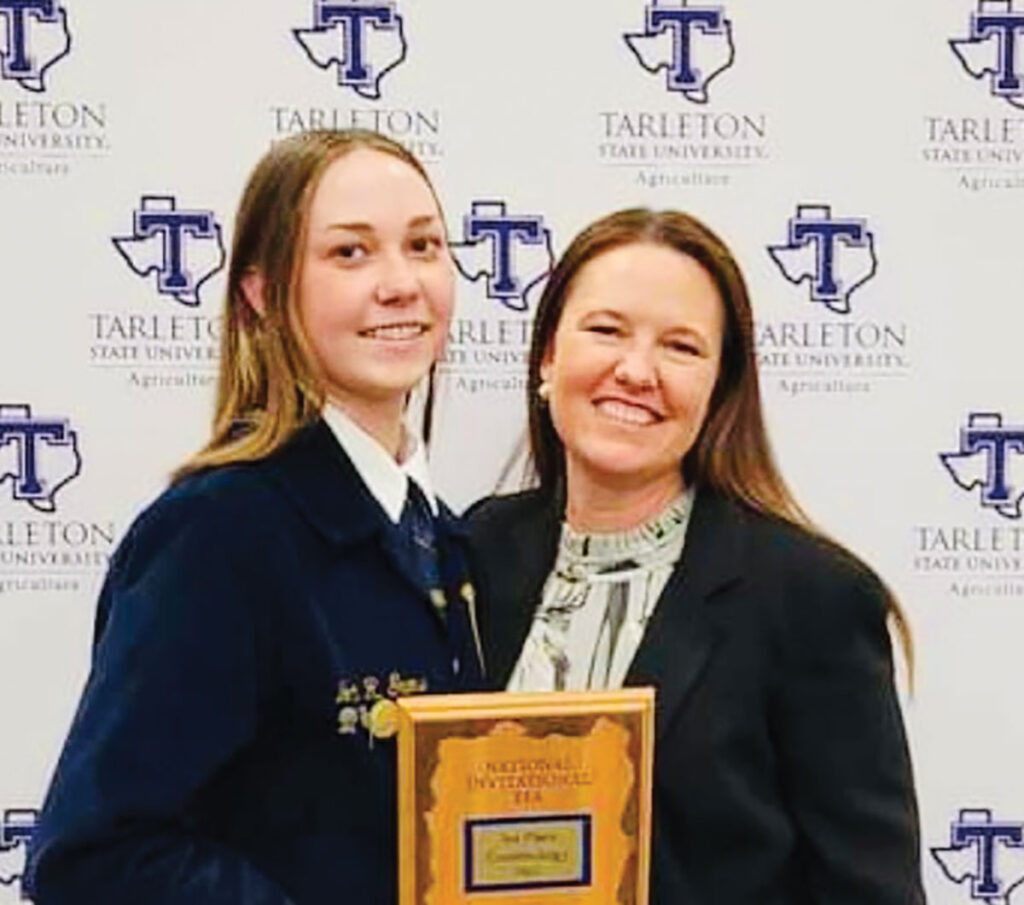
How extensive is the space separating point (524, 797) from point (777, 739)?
0.27 m

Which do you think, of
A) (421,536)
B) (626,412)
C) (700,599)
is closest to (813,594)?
(700,599)

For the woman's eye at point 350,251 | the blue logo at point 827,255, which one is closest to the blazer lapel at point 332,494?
the woman's eye at point 350,251

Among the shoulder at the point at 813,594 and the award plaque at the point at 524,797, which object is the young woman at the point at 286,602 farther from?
the shoulder at the point at 813,594

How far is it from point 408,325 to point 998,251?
0.85 m

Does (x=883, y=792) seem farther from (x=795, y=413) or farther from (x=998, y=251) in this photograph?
(x=998, y=251)

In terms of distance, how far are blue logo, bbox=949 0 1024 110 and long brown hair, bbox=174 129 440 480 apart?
0.83m

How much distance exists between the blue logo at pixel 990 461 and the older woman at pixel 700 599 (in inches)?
17.2

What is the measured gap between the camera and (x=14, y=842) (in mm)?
1807

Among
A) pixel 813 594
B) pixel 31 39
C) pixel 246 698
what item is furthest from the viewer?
pixel 31 39

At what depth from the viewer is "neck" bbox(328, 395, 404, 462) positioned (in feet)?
3.90

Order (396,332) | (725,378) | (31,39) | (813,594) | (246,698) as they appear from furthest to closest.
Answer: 1. (31,39)
2. (725,378)
3. (813,594)
4. (396,332)
5. (246,698)

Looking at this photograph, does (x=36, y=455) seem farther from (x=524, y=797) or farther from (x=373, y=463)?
(x=524, y=797)

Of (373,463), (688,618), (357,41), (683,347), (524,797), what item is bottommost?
(524,797)

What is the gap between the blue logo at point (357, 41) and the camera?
5.63 feet
